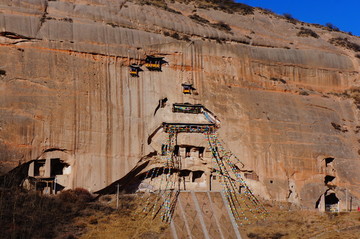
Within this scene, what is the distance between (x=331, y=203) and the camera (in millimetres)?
41625

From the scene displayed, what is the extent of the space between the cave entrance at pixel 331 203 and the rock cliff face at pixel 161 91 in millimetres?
962

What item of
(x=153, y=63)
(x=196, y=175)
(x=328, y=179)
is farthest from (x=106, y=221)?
(x=328, y=179)

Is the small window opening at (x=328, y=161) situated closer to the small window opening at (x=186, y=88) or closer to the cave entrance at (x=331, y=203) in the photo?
the cave entrance at (x=331, y=203)

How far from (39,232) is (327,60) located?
31.8m

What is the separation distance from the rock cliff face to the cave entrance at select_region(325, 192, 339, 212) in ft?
3.16

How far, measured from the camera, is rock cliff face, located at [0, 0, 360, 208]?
33781 mm

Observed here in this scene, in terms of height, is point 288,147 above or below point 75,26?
below

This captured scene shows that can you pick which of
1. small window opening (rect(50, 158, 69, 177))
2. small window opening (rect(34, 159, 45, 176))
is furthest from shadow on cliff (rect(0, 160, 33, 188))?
small window opening (rect(50, 158, 69, 177))

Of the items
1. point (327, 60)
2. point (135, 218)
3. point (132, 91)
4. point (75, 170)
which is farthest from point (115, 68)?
point (327, 60)

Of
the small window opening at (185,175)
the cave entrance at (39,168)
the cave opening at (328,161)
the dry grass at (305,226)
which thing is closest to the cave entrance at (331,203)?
the cave opening at (328,161)

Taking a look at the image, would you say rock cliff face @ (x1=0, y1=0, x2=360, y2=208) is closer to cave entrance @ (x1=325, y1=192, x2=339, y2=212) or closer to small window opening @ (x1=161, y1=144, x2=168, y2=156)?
cave entrance @ (x1=325, y1=192, x2=339, y2=212)

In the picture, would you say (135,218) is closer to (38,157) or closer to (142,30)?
(38,157)

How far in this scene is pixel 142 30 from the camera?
1635 inches

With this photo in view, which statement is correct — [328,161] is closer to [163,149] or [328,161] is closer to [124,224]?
[163,149]
